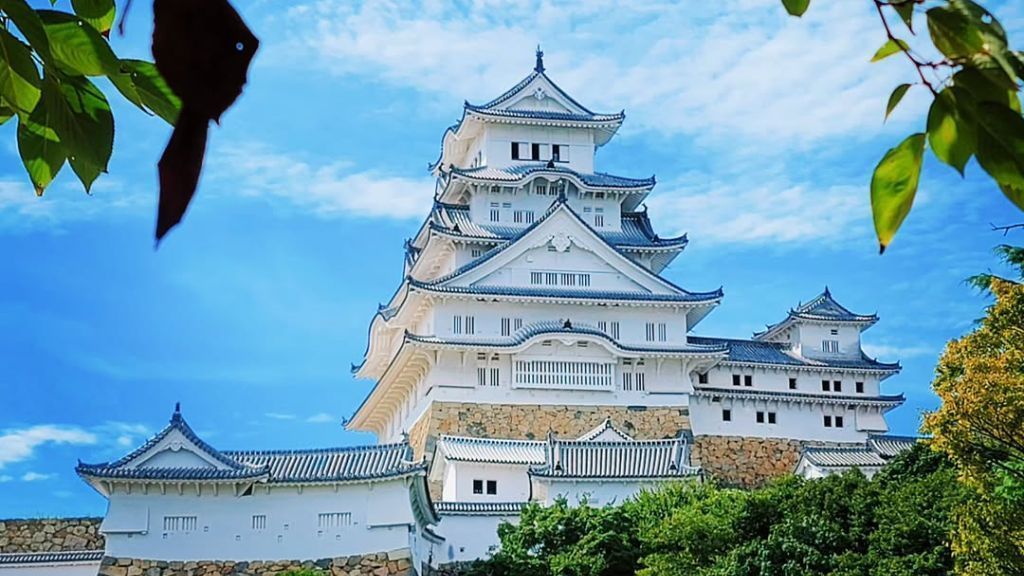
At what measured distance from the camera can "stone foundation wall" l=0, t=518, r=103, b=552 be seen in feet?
70.0

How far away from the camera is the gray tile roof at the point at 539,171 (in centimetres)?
3000

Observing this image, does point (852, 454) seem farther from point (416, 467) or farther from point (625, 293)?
point (416, 467)

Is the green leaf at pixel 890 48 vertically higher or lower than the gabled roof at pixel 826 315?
lower

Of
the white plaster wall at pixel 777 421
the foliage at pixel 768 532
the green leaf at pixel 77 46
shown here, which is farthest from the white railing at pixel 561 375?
the green leaf at pixel 77 46

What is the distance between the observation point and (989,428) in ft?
44.8

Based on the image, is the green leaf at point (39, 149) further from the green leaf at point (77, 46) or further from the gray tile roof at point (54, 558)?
the gray tile roof at point (54, 558)

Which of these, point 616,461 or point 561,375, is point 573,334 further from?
point 616,461

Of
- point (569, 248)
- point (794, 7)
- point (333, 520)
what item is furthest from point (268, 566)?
point (794, 7)

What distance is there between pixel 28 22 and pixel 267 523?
1817 cm

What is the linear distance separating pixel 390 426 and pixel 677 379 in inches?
308

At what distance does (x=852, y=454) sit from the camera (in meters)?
25.2

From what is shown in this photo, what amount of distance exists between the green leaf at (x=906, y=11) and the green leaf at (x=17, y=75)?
86 cm

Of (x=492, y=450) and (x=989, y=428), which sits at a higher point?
(x=492, y=450)

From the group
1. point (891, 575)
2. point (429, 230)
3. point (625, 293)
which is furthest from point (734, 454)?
point (891, 575)
